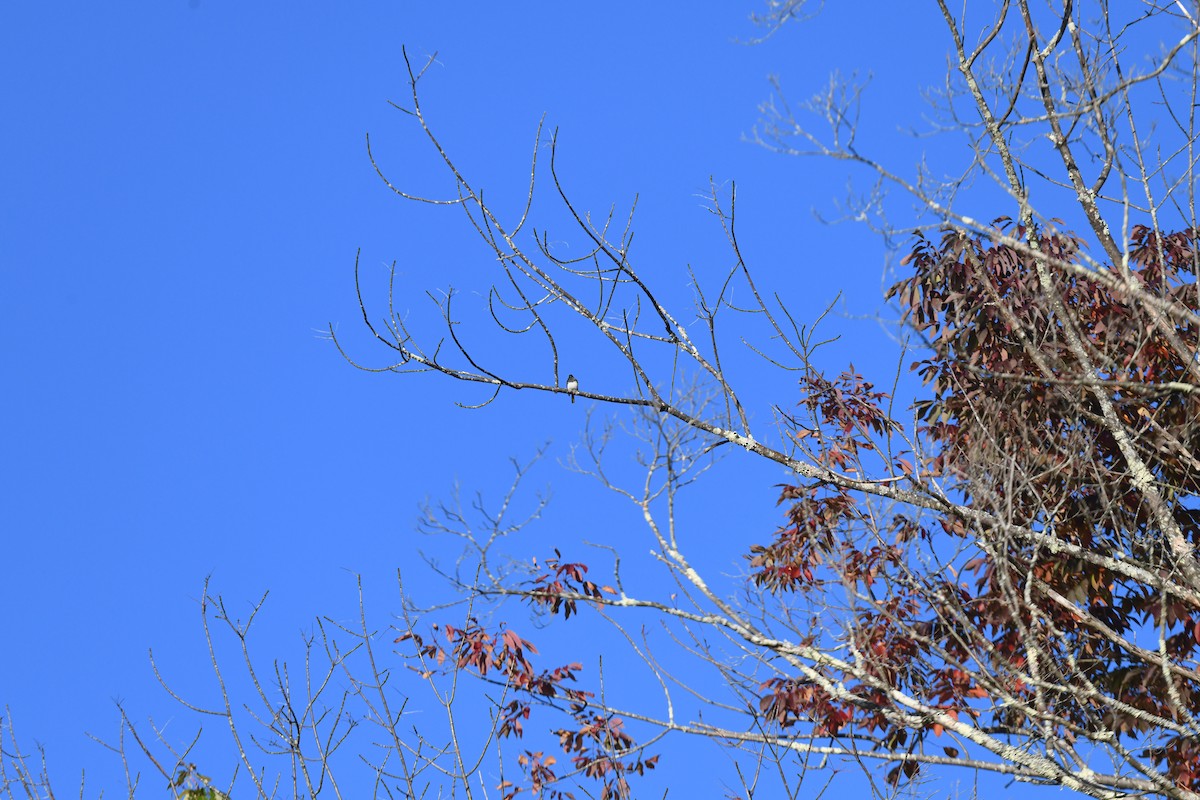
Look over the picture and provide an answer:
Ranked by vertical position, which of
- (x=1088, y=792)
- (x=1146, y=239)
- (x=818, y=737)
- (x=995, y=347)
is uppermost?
(x=1146, y=239)

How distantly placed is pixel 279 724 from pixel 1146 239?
20.7ft

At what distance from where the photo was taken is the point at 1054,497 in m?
7.18

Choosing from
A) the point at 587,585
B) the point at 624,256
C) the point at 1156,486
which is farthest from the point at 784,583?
the point at 624,256

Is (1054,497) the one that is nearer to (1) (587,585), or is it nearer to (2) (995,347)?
(2) (995,347)

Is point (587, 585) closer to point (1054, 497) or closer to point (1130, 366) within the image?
point (1054, 497)

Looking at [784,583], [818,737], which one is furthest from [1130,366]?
[818,737]

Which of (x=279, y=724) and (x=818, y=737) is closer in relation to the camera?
(x=279, y=724)

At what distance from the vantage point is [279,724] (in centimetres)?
532

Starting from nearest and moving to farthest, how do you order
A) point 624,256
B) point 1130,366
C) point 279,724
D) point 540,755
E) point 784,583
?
point 279,724, point 624,256, point 1130,366, point 784,583, point 540,755

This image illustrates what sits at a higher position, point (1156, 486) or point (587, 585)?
point (587, 585)

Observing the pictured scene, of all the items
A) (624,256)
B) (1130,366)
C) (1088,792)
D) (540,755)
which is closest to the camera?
(1088,792)

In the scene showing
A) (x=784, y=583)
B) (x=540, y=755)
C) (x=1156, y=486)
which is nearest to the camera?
(x=1156, y=486)

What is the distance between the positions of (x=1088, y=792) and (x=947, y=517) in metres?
1.90

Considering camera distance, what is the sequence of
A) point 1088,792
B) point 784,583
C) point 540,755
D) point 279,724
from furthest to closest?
point 540,755 → point 784,583 → point 1088,792 → point 279,724
